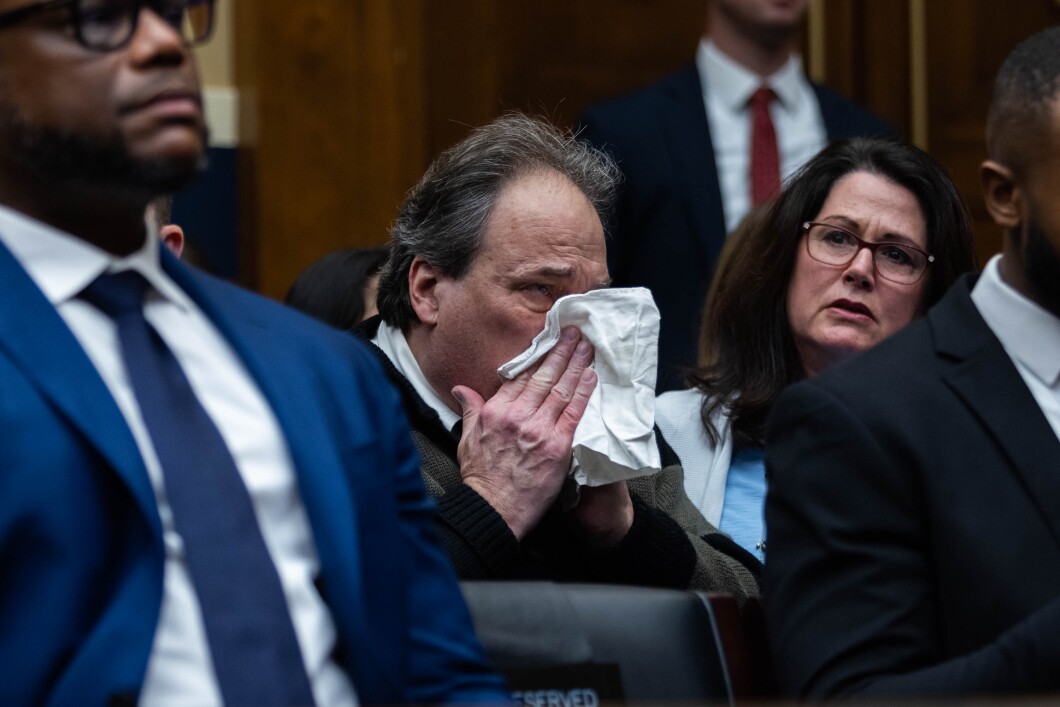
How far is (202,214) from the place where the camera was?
15.5 feet

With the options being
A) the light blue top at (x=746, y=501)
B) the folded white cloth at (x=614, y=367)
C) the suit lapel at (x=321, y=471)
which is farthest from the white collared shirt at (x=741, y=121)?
the suit lapel at (x=321, y=471)

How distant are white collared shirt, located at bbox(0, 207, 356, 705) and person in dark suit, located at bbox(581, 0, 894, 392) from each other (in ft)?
7.53

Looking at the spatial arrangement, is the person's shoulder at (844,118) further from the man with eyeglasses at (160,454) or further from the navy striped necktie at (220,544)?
the navy striped necktie at (220,544)

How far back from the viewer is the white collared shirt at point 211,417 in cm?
172

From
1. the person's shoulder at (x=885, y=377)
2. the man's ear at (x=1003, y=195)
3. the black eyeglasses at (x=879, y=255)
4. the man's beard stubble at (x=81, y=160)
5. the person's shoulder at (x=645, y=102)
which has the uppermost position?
the man's beard stubble at (x=81, y=160)

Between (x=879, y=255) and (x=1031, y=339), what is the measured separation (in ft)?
4.01

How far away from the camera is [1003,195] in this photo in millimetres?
2262

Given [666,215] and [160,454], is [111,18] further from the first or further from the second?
[666,215]

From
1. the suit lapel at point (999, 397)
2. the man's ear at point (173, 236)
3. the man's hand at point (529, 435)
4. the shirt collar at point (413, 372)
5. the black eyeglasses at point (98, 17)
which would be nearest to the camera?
the black eyeglasses at point (98, 17)

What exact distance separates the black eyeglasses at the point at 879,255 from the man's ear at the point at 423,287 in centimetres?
84

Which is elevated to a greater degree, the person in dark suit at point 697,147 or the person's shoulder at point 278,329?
the person's shoulder at point 278,329

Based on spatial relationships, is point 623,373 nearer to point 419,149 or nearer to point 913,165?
point 913,165

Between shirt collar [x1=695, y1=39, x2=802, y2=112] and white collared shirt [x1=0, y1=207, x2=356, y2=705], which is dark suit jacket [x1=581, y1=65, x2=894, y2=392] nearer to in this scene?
shirt collar [x1=695, y1=39, x2=802, y2=112]

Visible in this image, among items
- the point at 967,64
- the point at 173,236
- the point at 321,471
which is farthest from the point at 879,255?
the point at 967,64
